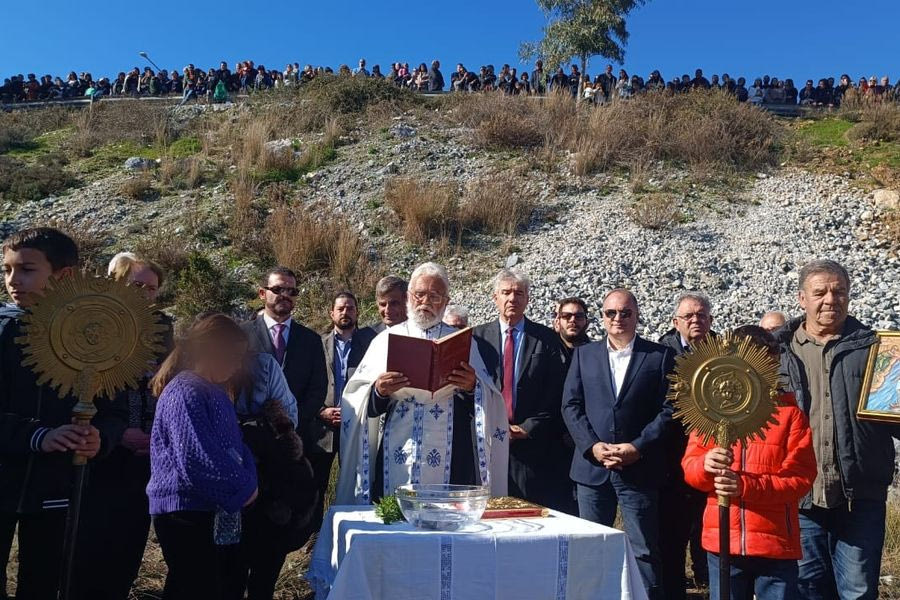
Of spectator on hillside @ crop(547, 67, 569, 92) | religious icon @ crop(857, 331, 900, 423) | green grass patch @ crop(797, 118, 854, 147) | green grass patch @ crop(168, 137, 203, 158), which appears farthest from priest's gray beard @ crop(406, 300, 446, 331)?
spectator on hillside @ crop(547, 67, 569, 92)

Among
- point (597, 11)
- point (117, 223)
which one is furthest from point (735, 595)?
point (597, 11)

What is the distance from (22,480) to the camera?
11.8 feet

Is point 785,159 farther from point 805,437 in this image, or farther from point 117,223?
point 805,437

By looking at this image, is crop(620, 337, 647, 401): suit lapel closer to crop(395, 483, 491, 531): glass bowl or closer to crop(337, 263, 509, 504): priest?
crop(337, 263, 509, 504): priest

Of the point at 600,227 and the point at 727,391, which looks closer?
the point at 727,391

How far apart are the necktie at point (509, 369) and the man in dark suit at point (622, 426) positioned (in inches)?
18.6

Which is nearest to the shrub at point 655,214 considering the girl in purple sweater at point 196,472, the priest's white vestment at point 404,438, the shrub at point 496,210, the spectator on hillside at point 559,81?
the shrub at point 496,210

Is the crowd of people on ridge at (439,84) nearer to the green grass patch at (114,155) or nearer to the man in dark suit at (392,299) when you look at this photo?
the green grass patch at (114,155)

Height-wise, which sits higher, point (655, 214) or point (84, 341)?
point (655, 214)

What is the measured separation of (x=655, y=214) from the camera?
15.5m

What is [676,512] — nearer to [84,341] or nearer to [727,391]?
[727,391]

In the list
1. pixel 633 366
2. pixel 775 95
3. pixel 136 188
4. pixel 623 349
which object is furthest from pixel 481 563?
pixel 775 95

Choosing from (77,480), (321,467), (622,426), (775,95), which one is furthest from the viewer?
(775,95)

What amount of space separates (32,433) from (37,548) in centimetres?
62
